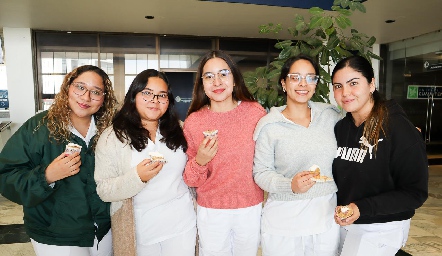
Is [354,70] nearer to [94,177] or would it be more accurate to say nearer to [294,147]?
[294,147]

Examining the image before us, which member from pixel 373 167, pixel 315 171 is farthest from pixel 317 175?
pixel 373 167

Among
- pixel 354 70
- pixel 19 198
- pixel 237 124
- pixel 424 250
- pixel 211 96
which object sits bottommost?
pixel 424 250

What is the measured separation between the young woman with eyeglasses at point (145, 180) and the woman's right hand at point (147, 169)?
0.4 inches

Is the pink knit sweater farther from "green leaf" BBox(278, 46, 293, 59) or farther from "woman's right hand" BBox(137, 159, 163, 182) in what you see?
"green leaf" BBox(278, 46, 293, 59)

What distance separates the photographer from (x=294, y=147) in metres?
1.81

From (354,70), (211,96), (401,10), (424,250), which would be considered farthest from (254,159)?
(401,10)

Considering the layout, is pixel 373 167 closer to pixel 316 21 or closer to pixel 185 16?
pixel 316 21

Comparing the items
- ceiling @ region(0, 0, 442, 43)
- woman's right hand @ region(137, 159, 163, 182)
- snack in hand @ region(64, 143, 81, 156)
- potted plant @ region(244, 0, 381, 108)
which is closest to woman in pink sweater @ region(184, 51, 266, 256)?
woman's right hand @ region(137, 159, 163, 182)

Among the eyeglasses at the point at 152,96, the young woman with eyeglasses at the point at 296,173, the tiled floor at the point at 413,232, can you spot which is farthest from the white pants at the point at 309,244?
the tiled floor at the point at 413,232

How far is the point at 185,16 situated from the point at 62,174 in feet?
19.5

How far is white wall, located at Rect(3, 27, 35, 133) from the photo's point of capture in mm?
8055

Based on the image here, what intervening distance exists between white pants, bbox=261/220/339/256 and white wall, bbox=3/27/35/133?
8.23 metres

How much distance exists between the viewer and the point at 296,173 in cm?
184

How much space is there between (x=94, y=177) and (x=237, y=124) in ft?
2.93
